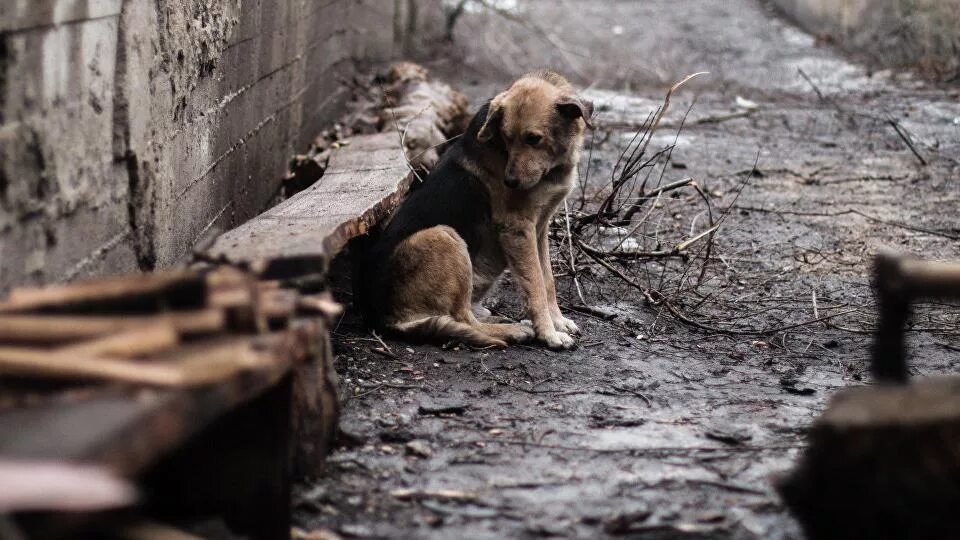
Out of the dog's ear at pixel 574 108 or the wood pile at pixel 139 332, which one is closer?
the wood pile at pixel 139 332

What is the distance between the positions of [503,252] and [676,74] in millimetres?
9074

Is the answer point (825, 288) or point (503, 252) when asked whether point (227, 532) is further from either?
point (825, 288)

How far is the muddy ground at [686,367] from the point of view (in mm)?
3510

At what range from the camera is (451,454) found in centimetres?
402

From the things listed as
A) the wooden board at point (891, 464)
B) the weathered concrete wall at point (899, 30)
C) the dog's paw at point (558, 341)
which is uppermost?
the weathered concrete wall at point (899, 30)

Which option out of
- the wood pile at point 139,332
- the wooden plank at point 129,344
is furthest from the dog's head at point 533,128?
the wooden plank at point 129,344

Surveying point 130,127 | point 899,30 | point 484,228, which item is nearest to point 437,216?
point 484,228

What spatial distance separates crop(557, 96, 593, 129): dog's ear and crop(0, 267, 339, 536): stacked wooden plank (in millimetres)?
3100

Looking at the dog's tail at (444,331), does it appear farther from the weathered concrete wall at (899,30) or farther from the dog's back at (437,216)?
the weathered concrete wall at (899,30)

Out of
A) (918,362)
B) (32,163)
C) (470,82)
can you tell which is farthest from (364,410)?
(470,82)

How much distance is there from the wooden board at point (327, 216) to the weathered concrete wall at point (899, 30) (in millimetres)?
8786

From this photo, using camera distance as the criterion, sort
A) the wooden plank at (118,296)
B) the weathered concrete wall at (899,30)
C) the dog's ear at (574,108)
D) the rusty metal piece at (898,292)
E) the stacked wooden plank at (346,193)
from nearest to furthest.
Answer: the wooden plank at (118,296)
the rusty metal piece at (898,292)
the stacked wooden plank at (346,193)
the dog's ear at (574,108)
the weathered concrete wall at (899,30)

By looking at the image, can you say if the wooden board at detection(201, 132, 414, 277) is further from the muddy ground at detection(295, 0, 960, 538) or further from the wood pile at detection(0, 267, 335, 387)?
the muddy ground at detection(295, 0, 960, 538)

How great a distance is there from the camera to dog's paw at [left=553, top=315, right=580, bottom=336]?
5.76 m
